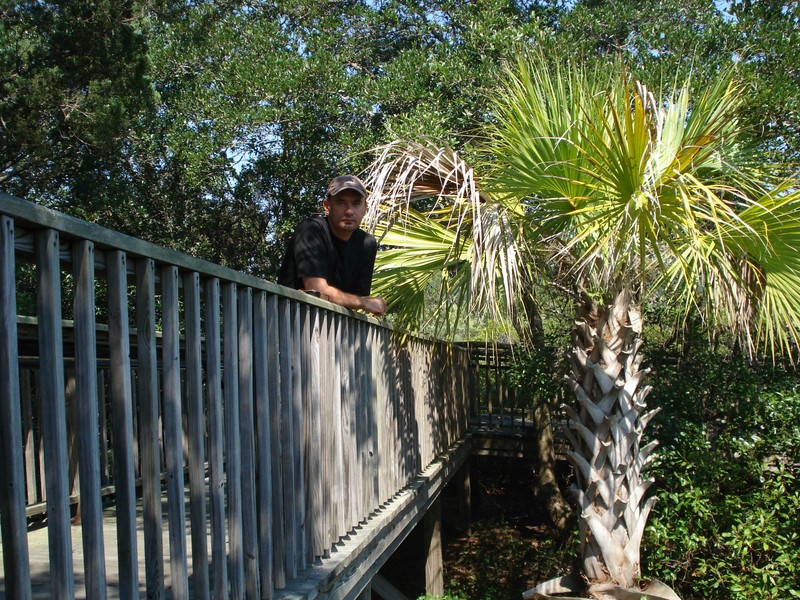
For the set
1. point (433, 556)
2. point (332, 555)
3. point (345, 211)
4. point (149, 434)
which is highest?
point (345, 211)

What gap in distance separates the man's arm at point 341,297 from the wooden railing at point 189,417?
0.11m

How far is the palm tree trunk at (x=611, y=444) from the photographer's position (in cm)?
621

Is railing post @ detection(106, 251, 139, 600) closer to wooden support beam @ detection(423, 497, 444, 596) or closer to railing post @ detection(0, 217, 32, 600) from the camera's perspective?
railing post @ detection(0, 217, 32, 600)

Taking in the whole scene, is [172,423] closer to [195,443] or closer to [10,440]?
[195,443]

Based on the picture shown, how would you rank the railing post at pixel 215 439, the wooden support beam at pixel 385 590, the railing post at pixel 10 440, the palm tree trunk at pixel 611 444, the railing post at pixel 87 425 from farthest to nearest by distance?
the wooden support beam at pixel 385 590
the palm tree trunk at pixel 611 444
the railing post at pixel 215 439
the railing post at pixel 87 425
the railing post at pixel 10 440

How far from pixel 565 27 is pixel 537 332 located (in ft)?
14.9

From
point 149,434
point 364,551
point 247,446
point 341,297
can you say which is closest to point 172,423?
point 149,434

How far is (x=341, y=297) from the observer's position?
4.14m

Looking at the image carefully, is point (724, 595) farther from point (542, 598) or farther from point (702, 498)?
point (542, 598)

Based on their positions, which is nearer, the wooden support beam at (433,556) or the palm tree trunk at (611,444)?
the palm tree trunk at (611,444)

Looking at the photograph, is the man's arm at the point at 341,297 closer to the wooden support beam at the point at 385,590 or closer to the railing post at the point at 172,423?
the railing post at the point at 172,423

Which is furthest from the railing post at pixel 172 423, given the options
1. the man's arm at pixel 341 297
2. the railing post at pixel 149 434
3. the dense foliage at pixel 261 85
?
the dense foliage at pixel 261 85

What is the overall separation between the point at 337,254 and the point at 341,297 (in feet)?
1.11

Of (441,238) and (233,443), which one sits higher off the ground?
(441,238)
